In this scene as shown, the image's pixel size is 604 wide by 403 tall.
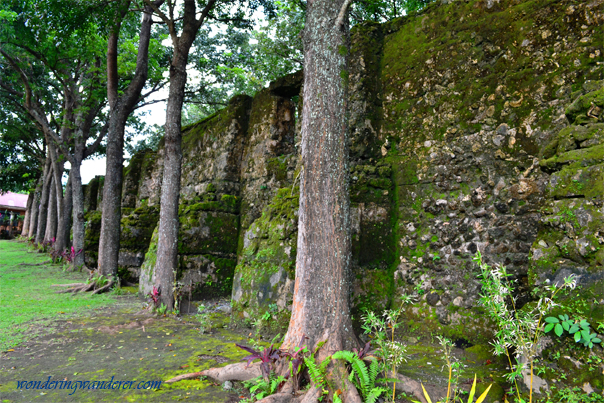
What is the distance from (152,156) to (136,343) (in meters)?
8.95

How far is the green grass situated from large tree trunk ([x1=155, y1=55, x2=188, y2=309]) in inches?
63.7

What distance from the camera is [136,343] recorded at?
15.1 feet

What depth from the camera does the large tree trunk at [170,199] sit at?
6270 millimetres

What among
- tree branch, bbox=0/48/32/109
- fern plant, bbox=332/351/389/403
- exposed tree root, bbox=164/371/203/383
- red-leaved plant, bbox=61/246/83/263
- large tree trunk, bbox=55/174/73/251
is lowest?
exposed tree root, bbox=164/371/203/383

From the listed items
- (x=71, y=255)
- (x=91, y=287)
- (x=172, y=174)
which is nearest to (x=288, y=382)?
(x=172, y=174)

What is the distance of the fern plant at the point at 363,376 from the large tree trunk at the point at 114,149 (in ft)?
23.3

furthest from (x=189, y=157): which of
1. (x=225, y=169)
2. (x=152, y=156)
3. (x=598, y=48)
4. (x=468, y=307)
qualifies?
(x=598, y=48)

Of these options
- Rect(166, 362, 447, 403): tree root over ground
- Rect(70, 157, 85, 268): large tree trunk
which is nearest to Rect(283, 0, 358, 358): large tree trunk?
Rect(166, 362, 447, 403): tree root over ground

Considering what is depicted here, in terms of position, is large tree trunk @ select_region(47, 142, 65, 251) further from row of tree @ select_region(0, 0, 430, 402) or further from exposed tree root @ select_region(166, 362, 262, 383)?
exposed tree root @ select_region(166, 362, 262, 383)

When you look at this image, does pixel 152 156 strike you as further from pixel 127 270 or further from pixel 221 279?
pixel 221 279

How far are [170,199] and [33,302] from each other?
338 cm

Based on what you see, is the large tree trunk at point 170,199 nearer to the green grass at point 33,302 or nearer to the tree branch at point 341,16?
the green grass at point 33,302

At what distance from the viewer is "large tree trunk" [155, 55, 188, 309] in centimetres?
627

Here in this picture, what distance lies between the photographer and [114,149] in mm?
8672
